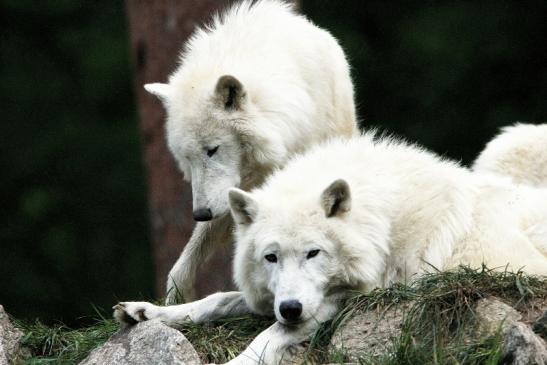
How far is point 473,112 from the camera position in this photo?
19.4 meters

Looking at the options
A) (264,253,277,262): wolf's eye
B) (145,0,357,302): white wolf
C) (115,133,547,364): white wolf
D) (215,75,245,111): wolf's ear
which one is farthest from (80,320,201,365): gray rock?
(215,75,245,111): wolf's ear

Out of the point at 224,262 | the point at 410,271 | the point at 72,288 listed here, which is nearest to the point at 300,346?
the point at 410,271

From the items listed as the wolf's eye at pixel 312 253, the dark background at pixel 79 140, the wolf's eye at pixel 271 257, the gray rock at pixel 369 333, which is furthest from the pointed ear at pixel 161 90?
the dark background at pixel 79 140

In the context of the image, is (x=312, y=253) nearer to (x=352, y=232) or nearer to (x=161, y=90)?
(x=352, y=232)

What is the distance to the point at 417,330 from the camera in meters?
7.20

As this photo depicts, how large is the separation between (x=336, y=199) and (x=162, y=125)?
17.7 feet

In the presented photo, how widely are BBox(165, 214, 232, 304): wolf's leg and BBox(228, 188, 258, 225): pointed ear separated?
1.30 meters

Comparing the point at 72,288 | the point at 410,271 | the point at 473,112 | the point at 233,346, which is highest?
the point at 410,271

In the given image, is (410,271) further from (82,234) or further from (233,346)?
(82,234)

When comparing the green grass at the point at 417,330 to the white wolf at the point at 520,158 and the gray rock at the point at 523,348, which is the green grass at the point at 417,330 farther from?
the white wolf at the point at 520,158

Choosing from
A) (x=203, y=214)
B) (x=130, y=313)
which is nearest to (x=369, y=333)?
(x=130, y=313)

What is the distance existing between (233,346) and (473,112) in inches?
480

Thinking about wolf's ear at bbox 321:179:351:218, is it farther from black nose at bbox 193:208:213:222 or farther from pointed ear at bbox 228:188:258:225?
black nose at bbox 193:208:213:222

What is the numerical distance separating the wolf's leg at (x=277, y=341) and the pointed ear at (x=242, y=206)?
2.35ft
